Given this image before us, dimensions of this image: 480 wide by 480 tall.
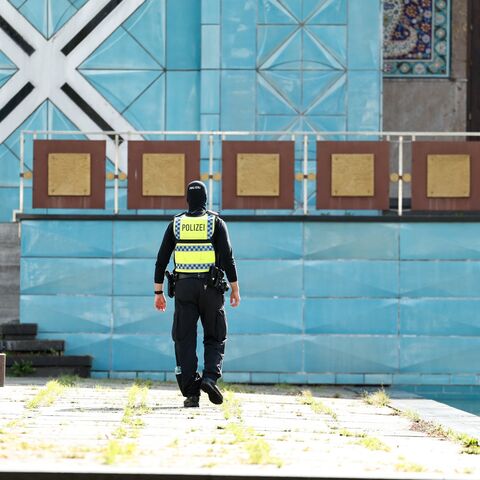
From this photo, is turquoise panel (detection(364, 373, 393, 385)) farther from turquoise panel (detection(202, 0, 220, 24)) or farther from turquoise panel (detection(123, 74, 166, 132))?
turquoise panel (detection(202, 0, 220, 24))

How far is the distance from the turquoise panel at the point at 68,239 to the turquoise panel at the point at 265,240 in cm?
163

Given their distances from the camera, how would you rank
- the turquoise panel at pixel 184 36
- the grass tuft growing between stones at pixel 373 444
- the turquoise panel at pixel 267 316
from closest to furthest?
the grass tuft growing between stones at pixel 373 444
the turquoise panel at pixel 267 316
the turquoise panel at pixel 184 36

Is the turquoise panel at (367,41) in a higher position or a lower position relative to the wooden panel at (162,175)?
higher

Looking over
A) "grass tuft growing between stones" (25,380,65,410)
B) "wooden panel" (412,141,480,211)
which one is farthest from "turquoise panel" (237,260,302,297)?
"grass tuft growing between stones" (25,380,65,410)

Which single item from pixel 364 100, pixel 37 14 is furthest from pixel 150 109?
pixel 364 100

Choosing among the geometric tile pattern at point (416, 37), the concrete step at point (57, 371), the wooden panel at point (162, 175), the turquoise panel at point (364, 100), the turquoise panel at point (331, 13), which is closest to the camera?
the concrete step at point (57, 371)

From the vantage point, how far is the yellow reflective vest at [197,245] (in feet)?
34.9

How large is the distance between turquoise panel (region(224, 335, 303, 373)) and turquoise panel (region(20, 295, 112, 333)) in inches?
64.6

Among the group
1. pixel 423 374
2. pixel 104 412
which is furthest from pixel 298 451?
pixel 423 374

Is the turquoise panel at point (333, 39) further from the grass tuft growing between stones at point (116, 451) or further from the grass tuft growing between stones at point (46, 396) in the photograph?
the grass tuft growing between stones at point (116, 451)

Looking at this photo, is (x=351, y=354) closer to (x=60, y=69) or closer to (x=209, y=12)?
(x=209, y=12)

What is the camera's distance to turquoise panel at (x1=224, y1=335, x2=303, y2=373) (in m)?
15.5

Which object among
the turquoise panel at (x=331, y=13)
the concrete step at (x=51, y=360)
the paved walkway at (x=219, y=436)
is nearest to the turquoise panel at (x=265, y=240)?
the concrete step at (x=51, y=360)

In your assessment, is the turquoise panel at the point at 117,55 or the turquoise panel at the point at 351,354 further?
the turquoise panel at the point at 117,55
